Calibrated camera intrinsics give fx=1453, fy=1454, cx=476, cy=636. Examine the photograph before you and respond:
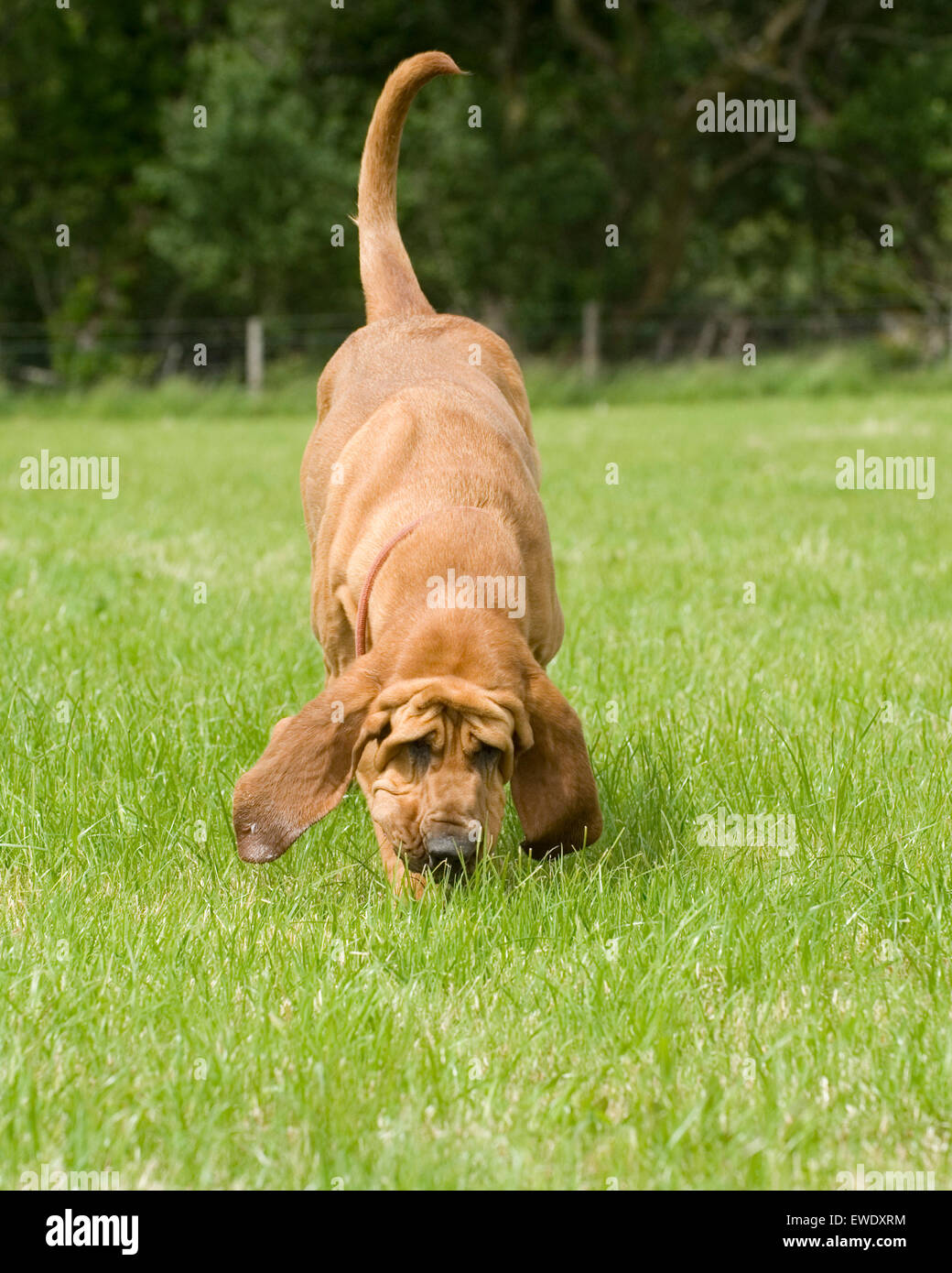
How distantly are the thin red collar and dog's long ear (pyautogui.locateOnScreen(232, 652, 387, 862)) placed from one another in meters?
0.34

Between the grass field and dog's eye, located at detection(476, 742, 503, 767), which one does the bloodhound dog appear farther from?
the grass field

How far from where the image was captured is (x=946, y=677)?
5.52m

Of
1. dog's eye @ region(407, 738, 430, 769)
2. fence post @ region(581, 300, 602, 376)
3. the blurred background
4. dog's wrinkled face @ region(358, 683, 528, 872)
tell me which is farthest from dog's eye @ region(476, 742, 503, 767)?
fence post @ region(581, 300, 602, 376)

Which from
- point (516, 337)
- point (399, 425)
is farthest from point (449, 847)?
point (516, 337)

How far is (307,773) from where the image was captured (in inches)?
131

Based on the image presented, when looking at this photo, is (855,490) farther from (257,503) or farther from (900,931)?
Result: (900,931)

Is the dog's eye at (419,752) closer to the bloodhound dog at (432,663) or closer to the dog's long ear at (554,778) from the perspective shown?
the bloodhound dog at (432,663)

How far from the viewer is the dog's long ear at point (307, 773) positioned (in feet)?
10.9

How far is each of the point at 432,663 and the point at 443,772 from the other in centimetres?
25

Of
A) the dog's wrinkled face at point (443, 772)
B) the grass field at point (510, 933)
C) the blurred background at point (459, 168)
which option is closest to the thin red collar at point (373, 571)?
the dog's wrinkled face at point (443, 772)

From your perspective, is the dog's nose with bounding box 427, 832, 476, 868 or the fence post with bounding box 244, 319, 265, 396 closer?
the dog's nose with bounding box 427, 832, 476, 868

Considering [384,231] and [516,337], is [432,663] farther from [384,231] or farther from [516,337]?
[516,337]

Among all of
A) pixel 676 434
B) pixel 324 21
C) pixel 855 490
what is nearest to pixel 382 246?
pixel 855 490

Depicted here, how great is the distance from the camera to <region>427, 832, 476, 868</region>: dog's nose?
3150mm
